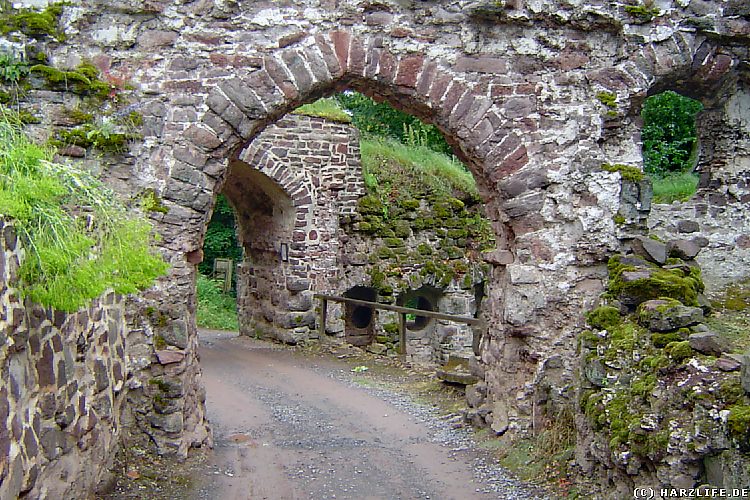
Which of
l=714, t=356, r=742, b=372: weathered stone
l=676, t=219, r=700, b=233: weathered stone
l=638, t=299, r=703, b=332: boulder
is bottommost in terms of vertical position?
l=714, t=356, r=742, b=372: weathered stone

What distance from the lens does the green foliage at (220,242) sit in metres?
20.3

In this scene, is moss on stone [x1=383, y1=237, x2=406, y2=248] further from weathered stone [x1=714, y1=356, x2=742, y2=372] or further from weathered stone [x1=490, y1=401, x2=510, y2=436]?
weathered stone [x1=714, y1=356, x2=742, y2=372]

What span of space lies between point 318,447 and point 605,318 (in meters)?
2.65

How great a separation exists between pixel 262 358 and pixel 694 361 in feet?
25.2

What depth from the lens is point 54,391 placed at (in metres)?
3.59

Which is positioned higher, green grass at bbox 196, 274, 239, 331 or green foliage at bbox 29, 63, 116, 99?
green foliage at bbox 29, 63, 116, 99

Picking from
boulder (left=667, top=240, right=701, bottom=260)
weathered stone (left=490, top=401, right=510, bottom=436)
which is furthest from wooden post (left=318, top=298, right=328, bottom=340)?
boulder (left=667, top=240, right=701, bottom=260)

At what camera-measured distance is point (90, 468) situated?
4352 millimetres

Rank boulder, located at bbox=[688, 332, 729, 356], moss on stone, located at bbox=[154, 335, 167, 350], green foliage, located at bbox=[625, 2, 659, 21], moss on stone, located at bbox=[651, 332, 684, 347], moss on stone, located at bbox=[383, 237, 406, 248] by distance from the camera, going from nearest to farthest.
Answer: boulder, located at bbox=[688, 332, 729, 356], moss on stone, located at bbox=[651, 332, 684, 347], moss on stone, located at bbox=[154, 335, 167, 350], green foliage, located at bbox=[625, 2, 659, 21], moss on stone, located at bbox=[383, 237, 406, 248]

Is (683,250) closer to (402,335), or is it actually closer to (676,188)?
(676,188)

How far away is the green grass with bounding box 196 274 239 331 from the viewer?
16.4 meters

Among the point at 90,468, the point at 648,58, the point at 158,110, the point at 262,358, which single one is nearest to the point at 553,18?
the point at 648,58

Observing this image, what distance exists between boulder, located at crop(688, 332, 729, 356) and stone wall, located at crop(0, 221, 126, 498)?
3168 mm

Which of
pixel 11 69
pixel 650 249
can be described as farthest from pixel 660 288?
pixel 11 69
